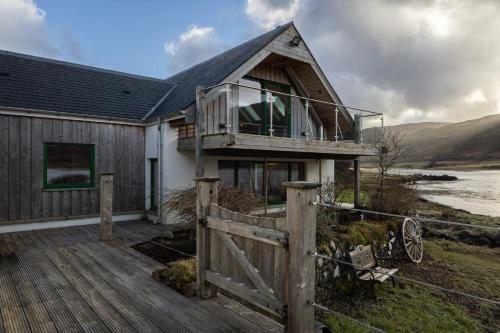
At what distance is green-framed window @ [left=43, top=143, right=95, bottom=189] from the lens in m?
7.94

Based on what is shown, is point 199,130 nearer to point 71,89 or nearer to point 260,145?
point 260,145

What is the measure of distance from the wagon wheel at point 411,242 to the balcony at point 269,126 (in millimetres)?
2891

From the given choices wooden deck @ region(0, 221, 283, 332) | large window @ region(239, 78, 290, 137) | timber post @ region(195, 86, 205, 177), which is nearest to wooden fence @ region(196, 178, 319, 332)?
wooden deck @ region(0, 221, 283, 332)

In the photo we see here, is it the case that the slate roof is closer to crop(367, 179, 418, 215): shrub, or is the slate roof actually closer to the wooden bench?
the wooden bench

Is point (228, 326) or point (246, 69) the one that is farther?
point (246, 69)

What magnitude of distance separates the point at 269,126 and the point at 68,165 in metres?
5.88

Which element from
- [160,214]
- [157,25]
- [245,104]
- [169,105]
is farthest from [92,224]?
[157,25]

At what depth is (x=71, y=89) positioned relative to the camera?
29.9 ft

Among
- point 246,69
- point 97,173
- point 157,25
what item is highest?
point 157,25

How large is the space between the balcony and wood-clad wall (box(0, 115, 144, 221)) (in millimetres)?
1817

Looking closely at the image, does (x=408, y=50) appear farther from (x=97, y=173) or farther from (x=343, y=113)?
(x=97, y=173)

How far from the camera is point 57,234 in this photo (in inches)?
282

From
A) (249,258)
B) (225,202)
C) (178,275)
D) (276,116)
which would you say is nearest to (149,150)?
(225,202)

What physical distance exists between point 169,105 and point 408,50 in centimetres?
1322
